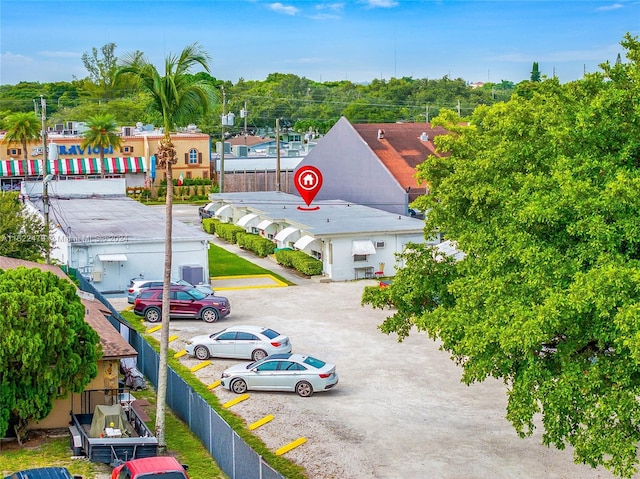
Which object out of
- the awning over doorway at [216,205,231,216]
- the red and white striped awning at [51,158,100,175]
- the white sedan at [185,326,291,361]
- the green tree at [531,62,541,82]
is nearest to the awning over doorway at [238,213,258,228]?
the awning over doorway at [216,205,231,216]

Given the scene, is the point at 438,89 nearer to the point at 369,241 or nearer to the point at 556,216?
the point at 369,241

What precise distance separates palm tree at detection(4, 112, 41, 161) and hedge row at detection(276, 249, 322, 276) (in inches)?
1502

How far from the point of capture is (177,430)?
82.6 feet

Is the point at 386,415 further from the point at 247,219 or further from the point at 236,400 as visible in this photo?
the point at 247,219

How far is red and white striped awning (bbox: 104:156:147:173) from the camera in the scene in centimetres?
8481

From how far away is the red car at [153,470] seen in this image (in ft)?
61.8

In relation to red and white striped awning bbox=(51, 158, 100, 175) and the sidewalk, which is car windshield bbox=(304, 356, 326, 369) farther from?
red and white striped awning bbox=(51, 158, 100, 175)

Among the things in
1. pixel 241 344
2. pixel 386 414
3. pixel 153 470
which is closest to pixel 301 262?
pixel 241 344

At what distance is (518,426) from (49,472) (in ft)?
30.5

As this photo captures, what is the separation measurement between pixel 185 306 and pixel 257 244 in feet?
57.0

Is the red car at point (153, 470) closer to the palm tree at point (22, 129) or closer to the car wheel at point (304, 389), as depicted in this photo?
the car wheel at point (304, 389)

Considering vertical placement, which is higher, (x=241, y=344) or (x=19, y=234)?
(x=19, y=234)

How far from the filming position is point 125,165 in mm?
85188

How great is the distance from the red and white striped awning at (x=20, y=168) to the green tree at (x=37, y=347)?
60.3 metres
